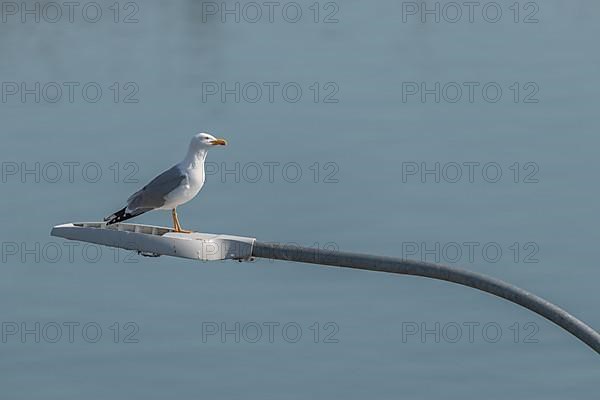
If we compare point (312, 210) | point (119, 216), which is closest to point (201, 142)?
point (119, 216)

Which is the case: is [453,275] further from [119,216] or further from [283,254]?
[119,216]

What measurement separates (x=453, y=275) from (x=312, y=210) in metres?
43.8

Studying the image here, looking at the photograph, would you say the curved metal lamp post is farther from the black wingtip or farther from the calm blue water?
the calm blue water

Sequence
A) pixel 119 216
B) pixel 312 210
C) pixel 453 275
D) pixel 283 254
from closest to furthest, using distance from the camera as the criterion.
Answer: pixel 453 275 < pixel 283 254 < pixel 119 216 < pixel 312 210

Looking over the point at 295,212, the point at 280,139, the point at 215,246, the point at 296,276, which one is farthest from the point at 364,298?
the point at 215,246

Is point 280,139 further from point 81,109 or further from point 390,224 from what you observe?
point 81,109

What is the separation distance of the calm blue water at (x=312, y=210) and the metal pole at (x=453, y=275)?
21.0 meters

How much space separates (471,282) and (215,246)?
2.25m

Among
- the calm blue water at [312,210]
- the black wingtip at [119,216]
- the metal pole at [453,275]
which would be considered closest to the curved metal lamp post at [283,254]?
the metal pole at [453,275]

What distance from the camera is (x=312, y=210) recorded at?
183 feet

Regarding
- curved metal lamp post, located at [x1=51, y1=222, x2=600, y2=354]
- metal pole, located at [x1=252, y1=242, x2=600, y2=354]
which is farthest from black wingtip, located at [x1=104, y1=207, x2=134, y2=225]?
metal pole, located at [x1=252, y1=242, x2=600, y2=354]

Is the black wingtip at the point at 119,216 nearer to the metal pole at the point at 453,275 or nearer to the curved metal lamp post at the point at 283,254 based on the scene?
the curved metal lamp post at the point at 283,254

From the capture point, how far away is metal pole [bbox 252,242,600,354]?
11.8m

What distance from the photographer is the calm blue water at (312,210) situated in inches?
1866
